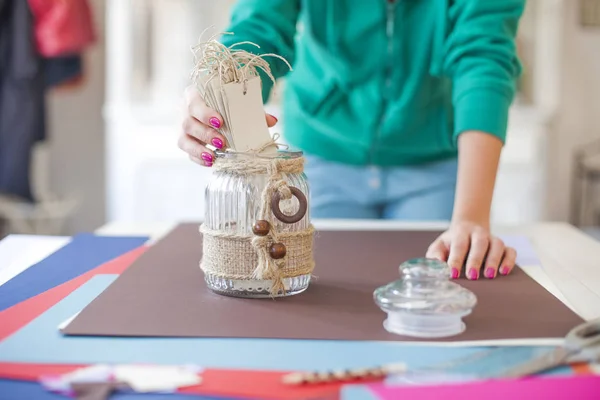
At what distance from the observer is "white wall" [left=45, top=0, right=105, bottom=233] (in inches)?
133

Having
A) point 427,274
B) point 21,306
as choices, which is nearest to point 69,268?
point 21,306

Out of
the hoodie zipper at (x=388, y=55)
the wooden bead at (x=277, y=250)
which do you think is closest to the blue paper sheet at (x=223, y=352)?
the wooden bead at (x=277, y=250)

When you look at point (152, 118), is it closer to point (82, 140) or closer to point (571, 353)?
point (82, 140)

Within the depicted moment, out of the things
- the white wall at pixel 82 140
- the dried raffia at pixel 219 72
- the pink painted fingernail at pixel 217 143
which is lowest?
the white wall at pixel 82 140

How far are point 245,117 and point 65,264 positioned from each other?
36 cm

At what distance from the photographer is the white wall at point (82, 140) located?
3.37m

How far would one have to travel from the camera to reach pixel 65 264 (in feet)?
3.48

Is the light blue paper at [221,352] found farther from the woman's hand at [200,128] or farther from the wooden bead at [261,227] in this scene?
the woman's hand at [200,128]

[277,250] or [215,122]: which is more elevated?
[215,122]

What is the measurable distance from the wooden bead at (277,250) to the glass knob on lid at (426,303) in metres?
0.13

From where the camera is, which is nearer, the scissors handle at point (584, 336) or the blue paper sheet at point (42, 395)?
the blue paper sheet at point (42, 395)

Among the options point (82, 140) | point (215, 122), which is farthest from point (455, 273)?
point (82, 140)

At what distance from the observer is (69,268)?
1037 mm

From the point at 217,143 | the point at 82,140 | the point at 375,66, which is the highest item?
the point at 375,66
